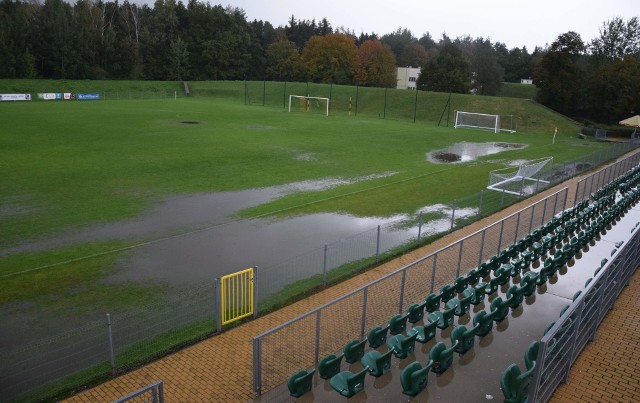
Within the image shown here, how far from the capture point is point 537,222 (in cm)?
1984

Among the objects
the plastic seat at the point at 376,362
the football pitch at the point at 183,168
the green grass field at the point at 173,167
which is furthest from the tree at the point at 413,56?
the plastic seat at the point at 376,362

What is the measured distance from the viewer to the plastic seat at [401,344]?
31.4 ft

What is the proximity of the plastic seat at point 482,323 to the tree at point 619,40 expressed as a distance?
84250 mm

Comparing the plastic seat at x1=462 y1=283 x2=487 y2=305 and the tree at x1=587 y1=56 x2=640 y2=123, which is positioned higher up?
the tree at x1=587 y1=56 x2=640 y2=123

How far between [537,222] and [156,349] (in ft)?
50.1

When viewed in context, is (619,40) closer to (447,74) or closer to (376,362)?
(447,74)

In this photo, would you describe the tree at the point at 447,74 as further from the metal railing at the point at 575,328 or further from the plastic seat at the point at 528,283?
the metal railing at the point at 575,328

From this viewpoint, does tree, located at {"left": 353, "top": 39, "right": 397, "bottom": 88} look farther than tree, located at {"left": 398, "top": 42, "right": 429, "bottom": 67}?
No

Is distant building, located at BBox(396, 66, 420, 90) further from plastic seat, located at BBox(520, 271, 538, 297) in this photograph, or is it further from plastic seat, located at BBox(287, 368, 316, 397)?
plastic seat, located at BBox(287, 368, 316, 397)

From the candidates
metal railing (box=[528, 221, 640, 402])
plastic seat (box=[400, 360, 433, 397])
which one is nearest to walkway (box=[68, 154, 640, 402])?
metal railing (box=[528, 221, 640, 402])

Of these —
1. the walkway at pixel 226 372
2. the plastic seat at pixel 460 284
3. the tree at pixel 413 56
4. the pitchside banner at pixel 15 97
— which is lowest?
the walkway at pixel 226 372

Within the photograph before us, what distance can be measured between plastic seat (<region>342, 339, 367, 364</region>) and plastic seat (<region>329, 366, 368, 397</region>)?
2.90 feet

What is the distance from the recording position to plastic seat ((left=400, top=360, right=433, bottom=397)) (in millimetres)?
8234

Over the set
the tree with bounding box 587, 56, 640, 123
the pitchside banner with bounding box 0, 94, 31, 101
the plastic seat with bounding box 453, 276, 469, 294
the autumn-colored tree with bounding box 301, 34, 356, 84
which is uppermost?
the autumn-colored tree with bounding box 301, 34, 356, 84
